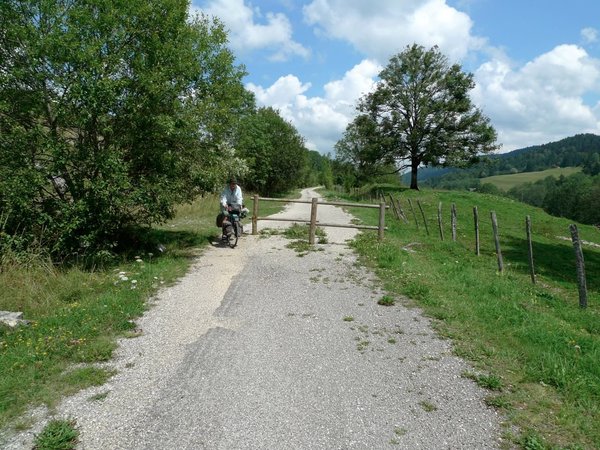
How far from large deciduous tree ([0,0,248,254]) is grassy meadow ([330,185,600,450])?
5.93m

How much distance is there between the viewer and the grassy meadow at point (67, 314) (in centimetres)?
434

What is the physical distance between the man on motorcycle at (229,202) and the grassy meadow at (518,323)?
3823 millimetres

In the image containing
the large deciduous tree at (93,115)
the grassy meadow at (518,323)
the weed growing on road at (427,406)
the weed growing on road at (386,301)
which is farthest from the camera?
the large deciduous tree at (93,115)

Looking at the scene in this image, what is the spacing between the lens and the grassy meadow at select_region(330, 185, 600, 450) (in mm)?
3932

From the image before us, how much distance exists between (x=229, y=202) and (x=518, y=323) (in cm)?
820

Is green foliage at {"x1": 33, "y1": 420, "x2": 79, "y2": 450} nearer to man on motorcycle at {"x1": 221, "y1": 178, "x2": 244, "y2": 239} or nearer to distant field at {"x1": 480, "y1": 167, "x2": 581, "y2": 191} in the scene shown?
man on motorcycle at {"x1": 221, "y1": 178, "x2": 244, "y2": 239}

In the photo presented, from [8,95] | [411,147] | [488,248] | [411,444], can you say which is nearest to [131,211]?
[8,95]

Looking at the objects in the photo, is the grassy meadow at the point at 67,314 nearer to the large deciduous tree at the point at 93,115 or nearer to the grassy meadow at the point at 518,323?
the large deciduous tree at the point at 93,115

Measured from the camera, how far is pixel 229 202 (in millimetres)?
12016

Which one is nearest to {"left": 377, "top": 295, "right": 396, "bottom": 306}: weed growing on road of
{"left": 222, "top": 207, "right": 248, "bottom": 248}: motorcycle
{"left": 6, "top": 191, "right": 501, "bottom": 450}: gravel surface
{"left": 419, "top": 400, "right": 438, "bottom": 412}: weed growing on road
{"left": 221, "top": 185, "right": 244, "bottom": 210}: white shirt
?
{"left": 6, "top": 191, "right": 501, "bottom": 450}: gravel surface

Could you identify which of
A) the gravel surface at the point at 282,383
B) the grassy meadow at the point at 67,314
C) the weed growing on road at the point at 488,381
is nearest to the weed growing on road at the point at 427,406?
the gravel surface at the point at 282,383

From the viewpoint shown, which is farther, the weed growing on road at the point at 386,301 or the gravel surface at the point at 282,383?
the weed growing on road at the point at 386,301

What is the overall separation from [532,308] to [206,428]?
661 centimetres

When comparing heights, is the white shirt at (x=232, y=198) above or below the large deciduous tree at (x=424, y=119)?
below
